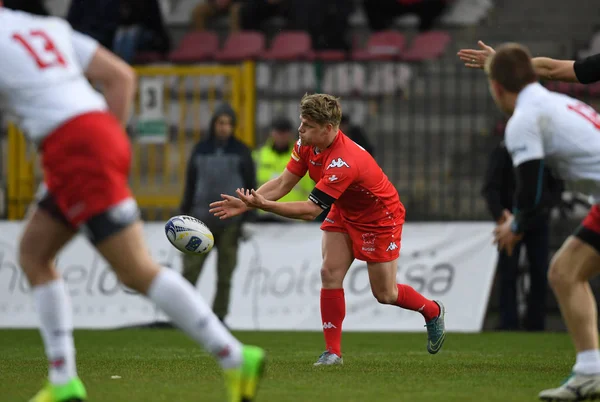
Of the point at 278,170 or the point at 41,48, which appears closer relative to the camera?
the point at 41,48

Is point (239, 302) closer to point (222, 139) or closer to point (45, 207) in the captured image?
point (222, 139)

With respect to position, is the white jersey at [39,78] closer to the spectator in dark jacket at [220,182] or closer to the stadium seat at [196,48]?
the spectator in dark jacket at [220,182]

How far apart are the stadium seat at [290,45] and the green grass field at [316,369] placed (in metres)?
6.05

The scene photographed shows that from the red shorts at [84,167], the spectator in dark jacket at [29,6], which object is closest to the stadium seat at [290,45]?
the spectator in dark jacket at [29,6]

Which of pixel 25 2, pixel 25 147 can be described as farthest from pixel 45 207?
pixel 25 2

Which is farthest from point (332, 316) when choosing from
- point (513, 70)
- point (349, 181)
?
point (513, 70)

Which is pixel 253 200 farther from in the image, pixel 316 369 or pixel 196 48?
pixel 196 48

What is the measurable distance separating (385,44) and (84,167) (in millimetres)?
12292

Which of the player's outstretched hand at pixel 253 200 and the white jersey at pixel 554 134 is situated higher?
the white jersey at pixel 554 134

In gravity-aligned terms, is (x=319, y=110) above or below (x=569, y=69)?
below

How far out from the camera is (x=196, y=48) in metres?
17.6

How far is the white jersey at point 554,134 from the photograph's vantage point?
5.98 m

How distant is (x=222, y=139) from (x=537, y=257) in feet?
13.1

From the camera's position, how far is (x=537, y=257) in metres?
12.9
